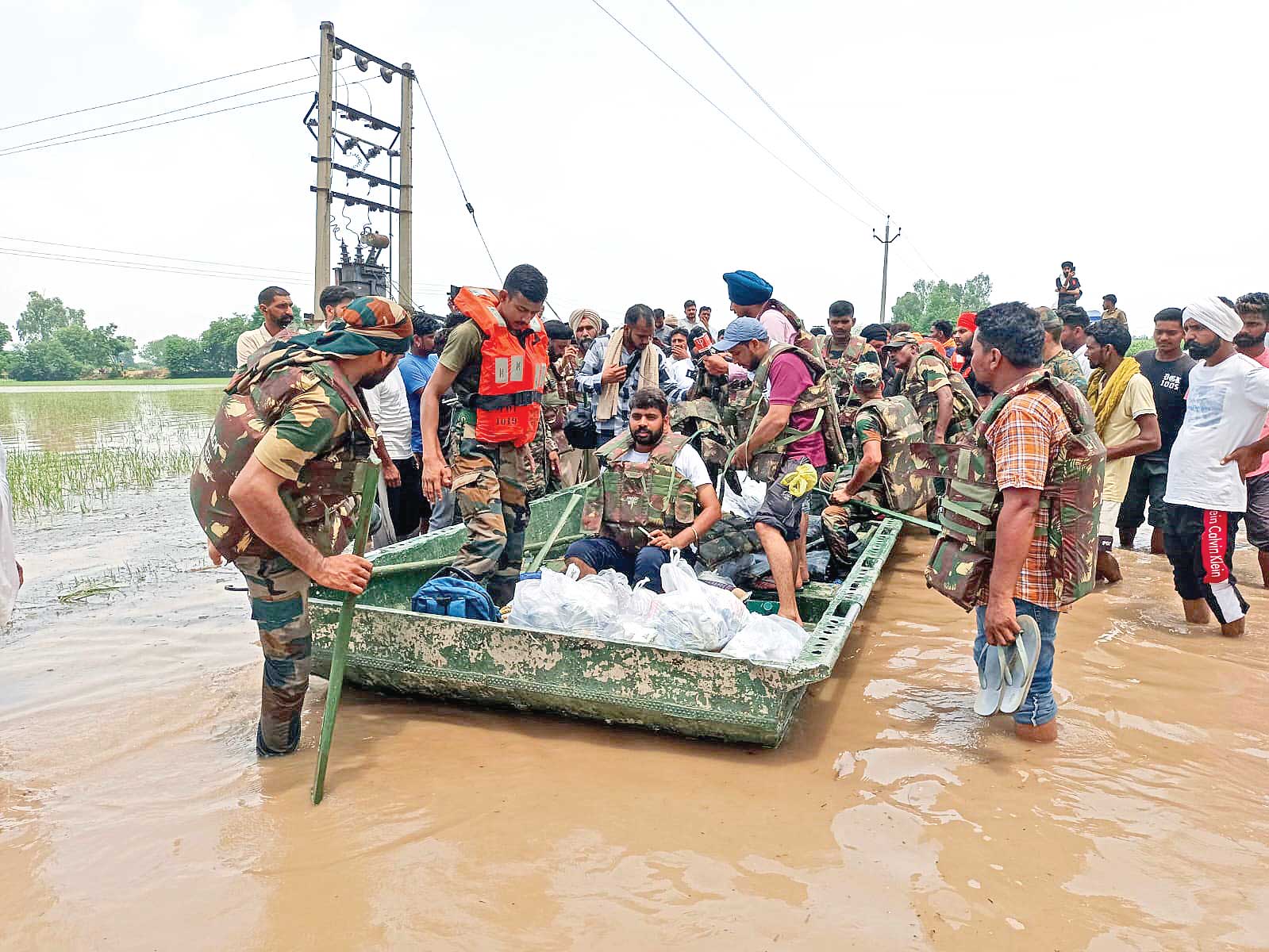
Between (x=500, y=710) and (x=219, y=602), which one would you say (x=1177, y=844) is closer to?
(x=500, y=710)

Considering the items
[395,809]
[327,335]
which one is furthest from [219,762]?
[327,335]

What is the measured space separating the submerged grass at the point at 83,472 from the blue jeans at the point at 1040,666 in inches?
384

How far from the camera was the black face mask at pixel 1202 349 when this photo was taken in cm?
488

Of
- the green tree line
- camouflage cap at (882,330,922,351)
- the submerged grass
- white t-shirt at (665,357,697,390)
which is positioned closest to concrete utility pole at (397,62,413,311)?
the submerged grass

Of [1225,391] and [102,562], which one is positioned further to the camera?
[102,562]

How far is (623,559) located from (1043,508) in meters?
2.26

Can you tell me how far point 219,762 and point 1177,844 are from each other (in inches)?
139

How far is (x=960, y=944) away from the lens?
2357 millimetres

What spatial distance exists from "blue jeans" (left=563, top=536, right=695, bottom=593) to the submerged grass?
25.1 feet

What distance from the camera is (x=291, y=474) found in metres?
2.90

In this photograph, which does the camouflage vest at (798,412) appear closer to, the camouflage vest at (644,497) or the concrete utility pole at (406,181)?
the camouflage vest at (644,497)

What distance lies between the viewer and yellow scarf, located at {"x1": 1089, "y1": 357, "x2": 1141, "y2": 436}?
6008mm

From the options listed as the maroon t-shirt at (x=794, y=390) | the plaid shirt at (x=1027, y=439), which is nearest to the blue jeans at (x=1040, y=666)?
the plaid shirt at (x=1027, y=439)

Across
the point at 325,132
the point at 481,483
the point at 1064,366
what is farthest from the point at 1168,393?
the point at 325,132
